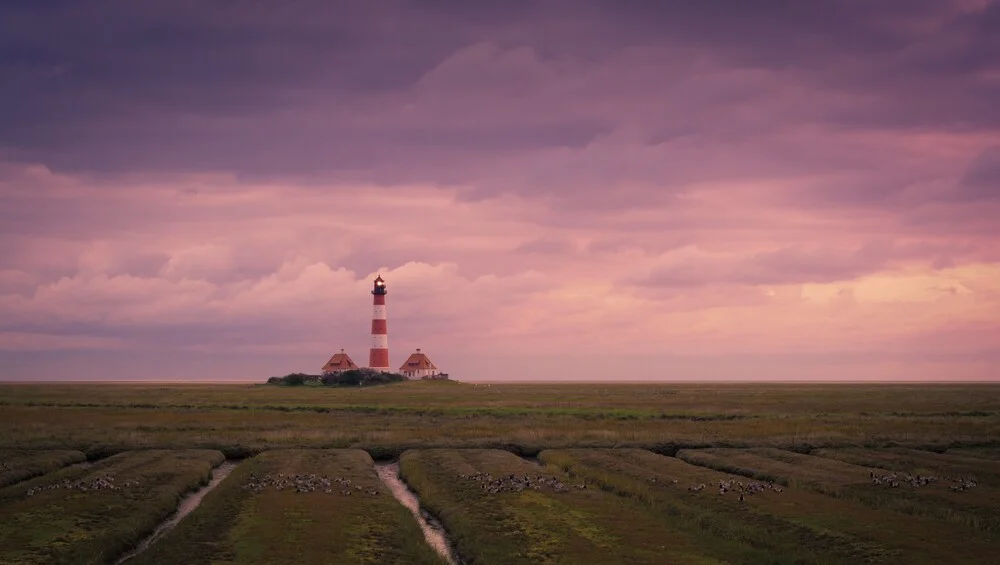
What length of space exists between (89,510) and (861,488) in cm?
2810

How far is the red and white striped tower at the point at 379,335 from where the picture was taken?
15038cm

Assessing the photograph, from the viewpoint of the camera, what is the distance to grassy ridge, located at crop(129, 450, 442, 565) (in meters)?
22.5

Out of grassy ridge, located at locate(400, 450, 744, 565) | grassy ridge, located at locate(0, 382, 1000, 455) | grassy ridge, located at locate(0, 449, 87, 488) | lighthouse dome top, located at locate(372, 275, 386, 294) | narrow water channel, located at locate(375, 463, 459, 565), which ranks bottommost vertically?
Result: narrow water channel, located at locate(375, 463, 459, 565)

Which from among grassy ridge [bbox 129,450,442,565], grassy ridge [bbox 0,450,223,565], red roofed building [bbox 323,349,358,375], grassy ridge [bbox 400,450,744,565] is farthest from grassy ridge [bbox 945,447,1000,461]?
red roofed building [bbox 323,349,358,375]

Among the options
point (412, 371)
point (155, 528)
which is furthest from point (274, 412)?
point (412, 371)

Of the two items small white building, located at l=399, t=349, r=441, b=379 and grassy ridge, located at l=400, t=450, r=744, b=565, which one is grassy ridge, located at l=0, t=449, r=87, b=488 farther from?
small white building, located at l=399, t=349, r=441, b=379

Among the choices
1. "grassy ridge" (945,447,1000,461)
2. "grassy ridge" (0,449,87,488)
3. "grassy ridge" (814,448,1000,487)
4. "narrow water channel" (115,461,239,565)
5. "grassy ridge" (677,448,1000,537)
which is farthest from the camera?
"grassy ridge" (945,447,1000,461)

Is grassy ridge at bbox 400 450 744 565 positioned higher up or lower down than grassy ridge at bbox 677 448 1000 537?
lower down

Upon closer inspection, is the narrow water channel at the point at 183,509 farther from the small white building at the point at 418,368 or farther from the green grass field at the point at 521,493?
the small white building at the point at 418,368

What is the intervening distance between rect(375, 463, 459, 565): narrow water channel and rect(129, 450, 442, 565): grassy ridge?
0.56 meters

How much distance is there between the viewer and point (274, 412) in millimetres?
81438

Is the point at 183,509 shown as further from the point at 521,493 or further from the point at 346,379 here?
the point at 346,379

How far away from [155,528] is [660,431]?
1542 inches

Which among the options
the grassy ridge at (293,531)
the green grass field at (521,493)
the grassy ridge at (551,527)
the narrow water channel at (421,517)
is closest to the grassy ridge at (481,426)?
the green grass field at (521,493)
